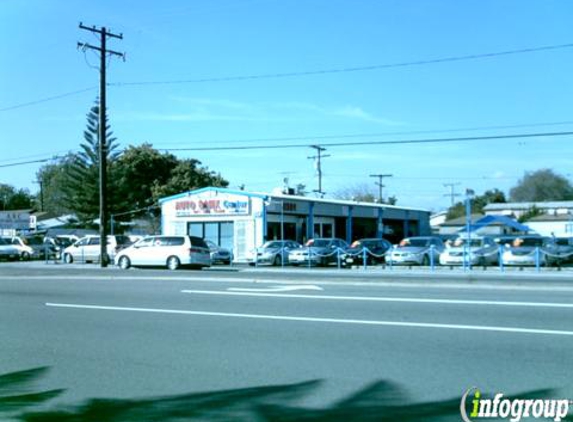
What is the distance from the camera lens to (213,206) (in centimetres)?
4497

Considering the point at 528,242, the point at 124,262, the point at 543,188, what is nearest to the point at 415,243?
the point at 528,242

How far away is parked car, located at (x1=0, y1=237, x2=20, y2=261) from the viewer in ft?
151

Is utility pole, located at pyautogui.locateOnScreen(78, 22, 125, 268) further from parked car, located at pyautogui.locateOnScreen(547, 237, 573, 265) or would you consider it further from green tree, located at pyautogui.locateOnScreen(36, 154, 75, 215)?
green tree, located at pyautogui.locateOnScreen(36, 154, 75, 215)

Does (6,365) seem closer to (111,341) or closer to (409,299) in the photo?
(111,341)

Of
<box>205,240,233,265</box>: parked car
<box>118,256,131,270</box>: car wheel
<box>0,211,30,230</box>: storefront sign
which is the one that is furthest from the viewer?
<box>0,211,30,230</box>: storefront sign

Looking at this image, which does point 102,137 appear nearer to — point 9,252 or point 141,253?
point 141,253

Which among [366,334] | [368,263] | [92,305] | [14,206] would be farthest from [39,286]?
[14,206]

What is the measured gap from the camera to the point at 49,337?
10.7m

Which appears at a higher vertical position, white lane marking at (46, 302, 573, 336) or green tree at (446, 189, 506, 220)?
green tree at (446, 189, 506, 220)

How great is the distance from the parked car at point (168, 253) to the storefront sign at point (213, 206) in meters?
12.1

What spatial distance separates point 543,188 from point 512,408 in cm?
11845

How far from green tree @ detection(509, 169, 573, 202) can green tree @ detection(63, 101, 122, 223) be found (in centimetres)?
7734

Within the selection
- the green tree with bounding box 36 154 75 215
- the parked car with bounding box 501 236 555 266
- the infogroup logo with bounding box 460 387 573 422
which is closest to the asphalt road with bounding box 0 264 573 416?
the infogroup logo with bounding box 460 387 573 422

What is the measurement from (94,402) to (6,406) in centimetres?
88
